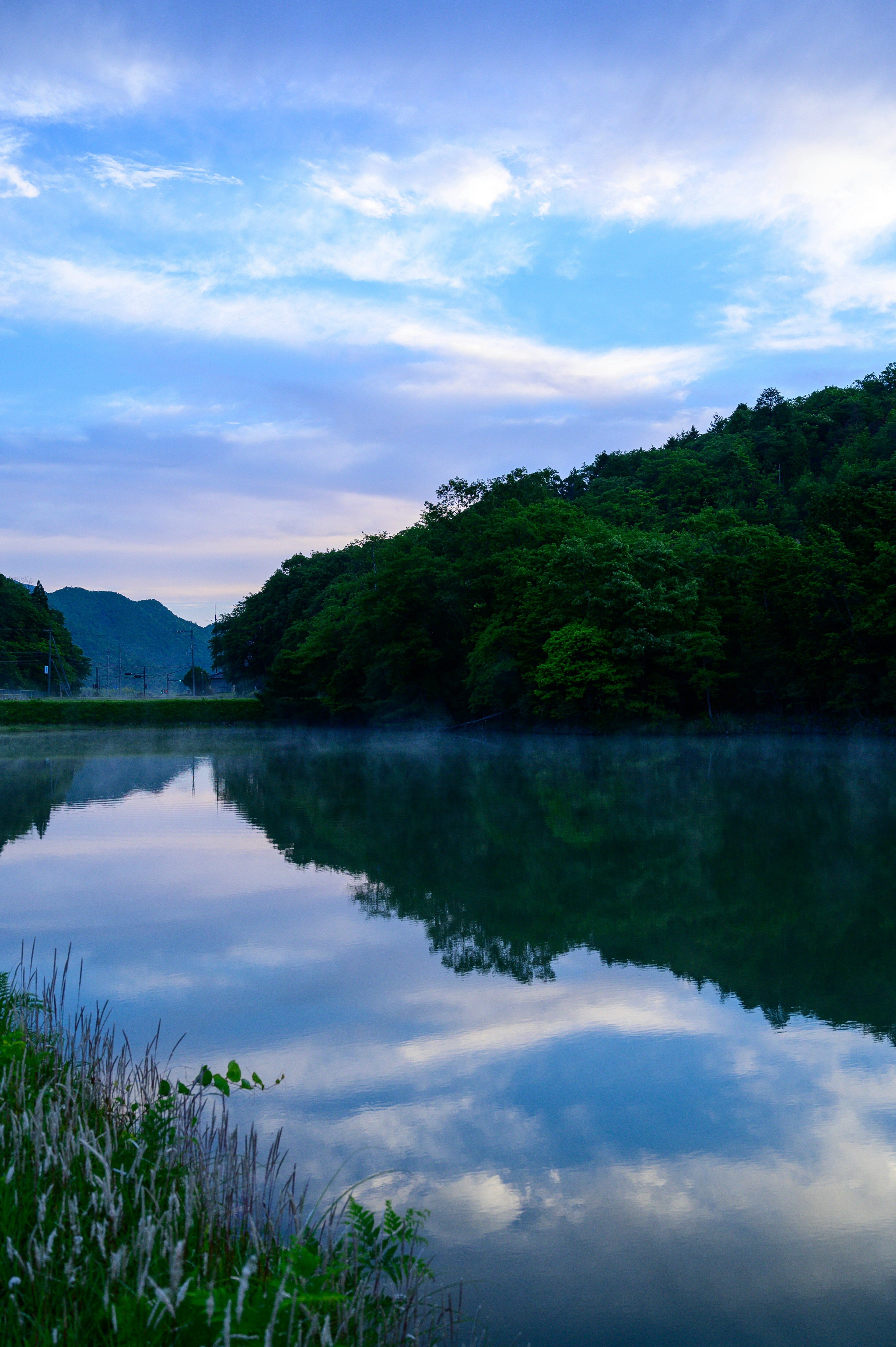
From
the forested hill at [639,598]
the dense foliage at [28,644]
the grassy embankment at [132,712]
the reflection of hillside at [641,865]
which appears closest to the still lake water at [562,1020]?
the reflection of hillside at [641,865]

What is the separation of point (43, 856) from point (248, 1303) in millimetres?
14001

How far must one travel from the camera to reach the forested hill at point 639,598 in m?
41.1

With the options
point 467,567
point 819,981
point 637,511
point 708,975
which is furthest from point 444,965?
point 637,511

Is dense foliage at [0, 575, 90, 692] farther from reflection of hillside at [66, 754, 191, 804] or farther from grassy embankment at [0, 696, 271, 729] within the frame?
reflection of hillside at [66, 754, 191, 804]

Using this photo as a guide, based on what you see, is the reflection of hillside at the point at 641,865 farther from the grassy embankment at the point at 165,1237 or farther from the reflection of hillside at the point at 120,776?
the grassy embankment at the point at 165,1237

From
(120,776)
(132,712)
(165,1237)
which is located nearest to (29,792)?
(120,776)

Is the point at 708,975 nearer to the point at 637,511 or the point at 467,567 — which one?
the point at 467,567

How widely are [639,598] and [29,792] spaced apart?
28.6 m

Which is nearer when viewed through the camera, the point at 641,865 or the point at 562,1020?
the point at 562,1020

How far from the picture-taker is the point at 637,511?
223 feet

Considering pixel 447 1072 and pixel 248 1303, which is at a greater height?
pixel 248 1303

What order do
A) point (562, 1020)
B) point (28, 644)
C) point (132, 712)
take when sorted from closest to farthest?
1. point (562, 1020)
2. point (132, 712)
3. point (28, 644)

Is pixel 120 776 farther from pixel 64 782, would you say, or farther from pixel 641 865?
pixel 641 865

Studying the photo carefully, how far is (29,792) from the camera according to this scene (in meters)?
25.3
